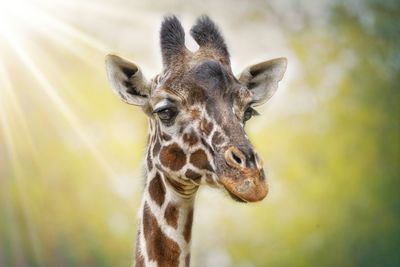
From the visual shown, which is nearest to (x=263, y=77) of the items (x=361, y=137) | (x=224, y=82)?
(x=224, y=82)

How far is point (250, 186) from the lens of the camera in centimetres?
286

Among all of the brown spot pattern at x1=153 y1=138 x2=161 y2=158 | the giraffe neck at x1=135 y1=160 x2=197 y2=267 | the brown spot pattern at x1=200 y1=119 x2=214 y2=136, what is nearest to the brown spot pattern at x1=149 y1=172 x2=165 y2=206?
the giraffe neck at x1=135 y1=160 x2=197 y2=267

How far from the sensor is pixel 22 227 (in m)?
10.1

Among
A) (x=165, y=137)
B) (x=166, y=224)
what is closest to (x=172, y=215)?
(x=166, y=224)

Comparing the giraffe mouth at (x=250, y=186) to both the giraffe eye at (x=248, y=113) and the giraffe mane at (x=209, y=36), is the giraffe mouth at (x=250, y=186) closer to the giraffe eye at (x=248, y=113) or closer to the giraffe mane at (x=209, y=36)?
the giraffe eye at (x=248, y=113)

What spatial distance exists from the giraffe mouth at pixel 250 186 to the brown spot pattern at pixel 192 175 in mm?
367

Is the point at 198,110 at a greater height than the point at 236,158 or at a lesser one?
greater

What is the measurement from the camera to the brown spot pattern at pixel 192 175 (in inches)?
128

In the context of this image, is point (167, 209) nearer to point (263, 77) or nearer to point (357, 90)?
point (263, 77)

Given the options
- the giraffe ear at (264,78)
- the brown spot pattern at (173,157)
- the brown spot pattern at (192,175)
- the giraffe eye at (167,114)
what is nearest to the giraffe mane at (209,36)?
the giraffe ear at (264,78)

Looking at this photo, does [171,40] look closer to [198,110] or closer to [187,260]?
[198,110]

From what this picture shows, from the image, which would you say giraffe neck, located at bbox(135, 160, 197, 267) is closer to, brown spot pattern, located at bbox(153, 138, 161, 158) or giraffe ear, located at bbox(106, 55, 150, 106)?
brown spot pattern, located at bbox(153, 138, 161, 158)

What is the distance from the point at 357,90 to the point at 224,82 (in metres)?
8.15

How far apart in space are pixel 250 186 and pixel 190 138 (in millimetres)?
542
